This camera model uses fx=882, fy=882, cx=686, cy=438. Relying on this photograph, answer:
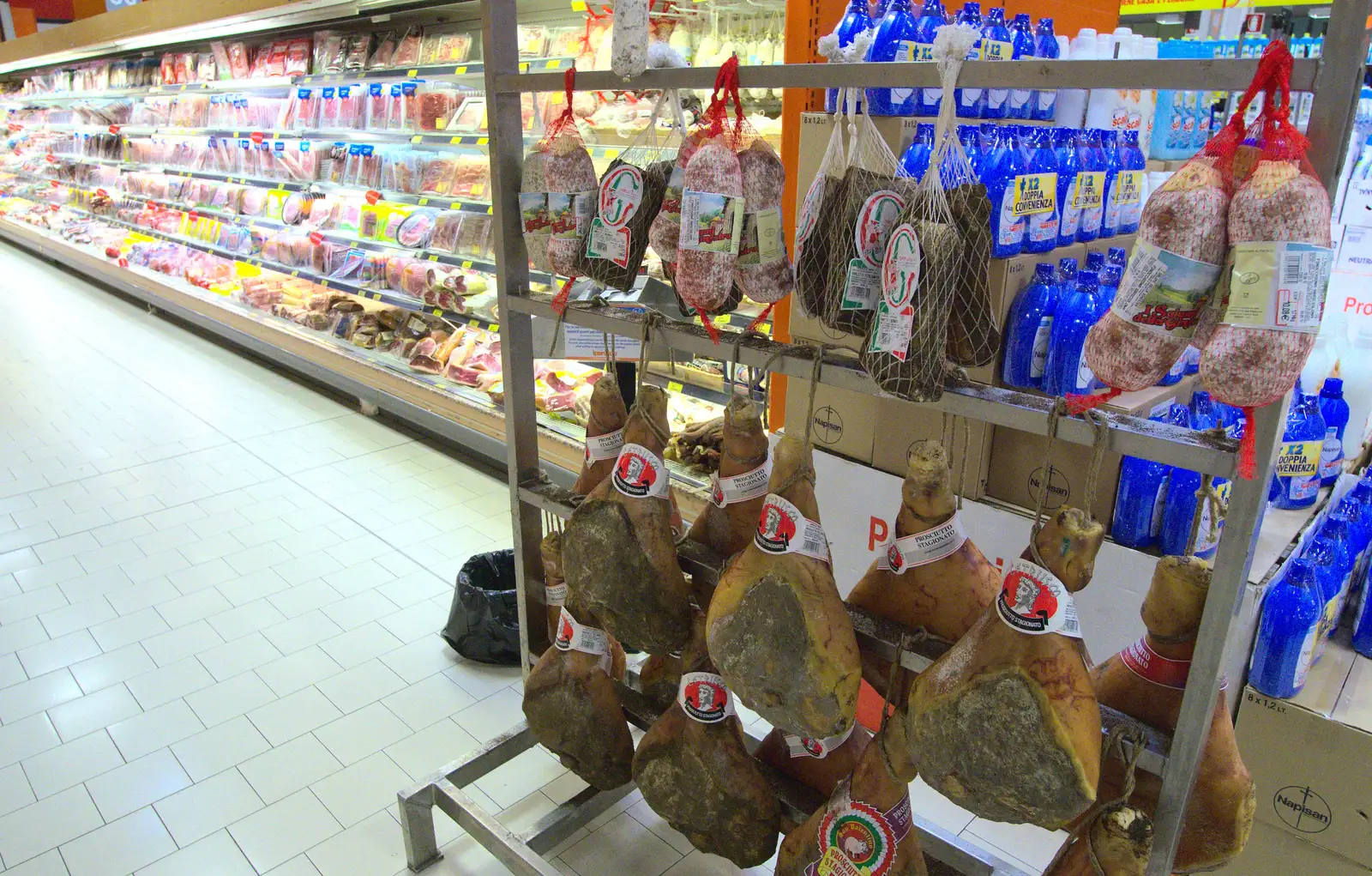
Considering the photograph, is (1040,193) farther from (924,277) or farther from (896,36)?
(924,277)

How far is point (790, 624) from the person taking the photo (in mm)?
1328

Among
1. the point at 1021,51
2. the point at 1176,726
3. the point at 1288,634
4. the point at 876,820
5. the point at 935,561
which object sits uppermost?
the point at 1021,51

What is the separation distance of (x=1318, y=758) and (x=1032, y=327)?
1041 mm

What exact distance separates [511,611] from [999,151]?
1928mm

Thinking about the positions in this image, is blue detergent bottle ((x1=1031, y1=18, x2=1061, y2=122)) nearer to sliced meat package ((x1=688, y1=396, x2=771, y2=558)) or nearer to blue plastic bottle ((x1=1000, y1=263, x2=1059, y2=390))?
blue plastic bottle ((x1=1000, y1=263, x2=1059, y2=390))

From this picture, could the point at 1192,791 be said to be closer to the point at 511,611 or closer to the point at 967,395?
the point at 967,395

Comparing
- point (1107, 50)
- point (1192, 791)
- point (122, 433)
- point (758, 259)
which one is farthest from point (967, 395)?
point (122, 433)

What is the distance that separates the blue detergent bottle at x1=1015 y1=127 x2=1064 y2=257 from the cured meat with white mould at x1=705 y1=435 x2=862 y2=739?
38.7 inches

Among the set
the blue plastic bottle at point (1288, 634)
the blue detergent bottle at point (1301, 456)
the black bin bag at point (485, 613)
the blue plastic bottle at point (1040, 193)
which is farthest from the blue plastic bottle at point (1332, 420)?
the black bin bag at point (485, 613)

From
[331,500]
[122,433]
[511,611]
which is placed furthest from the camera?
[122,433]

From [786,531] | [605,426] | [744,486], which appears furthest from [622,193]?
[786,531]

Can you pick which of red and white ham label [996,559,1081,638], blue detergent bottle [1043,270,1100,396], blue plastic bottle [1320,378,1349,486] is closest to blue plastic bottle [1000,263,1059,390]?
blue detergent bottle [1043,270,1100,396]

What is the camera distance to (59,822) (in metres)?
2.27

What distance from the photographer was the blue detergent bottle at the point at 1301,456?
205 centimetres
